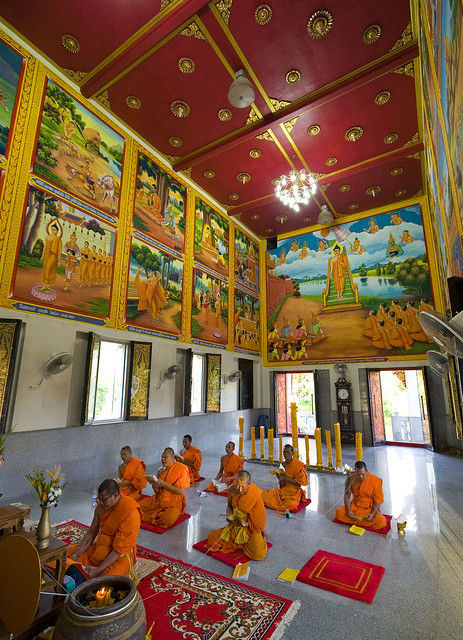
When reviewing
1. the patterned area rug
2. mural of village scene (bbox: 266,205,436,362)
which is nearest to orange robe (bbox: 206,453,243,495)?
the patterned area rug

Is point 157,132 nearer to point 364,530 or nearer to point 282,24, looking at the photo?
point 282,24

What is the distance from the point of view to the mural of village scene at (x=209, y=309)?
11.9 m

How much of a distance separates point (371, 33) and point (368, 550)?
32.0 feet

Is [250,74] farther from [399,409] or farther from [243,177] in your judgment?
[399,409]

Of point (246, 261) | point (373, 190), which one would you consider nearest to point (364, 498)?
point (373, 190)

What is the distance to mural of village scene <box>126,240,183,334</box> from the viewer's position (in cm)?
948

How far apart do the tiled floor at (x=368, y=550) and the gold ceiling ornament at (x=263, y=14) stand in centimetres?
969

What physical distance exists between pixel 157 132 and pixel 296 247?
8.37 meters

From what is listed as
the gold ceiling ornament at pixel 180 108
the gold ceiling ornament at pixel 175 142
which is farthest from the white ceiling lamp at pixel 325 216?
the gold ceiling ornament at pixel 180 108

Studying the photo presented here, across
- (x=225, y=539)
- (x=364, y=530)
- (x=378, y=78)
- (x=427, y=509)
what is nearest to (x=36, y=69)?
(x=378, y=78)

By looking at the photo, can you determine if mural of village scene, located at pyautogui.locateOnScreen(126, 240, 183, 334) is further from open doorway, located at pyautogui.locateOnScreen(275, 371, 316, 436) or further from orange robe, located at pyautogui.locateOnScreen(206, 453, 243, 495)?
open doorway, located at pyautogui.locateOnScreen(275, 371, 316, 436)

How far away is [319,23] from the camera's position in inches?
273

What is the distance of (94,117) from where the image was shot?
8898 millimetres

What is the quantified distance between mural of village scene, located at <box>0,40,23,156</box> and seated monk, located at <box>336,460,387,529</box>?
9176 millimetres
